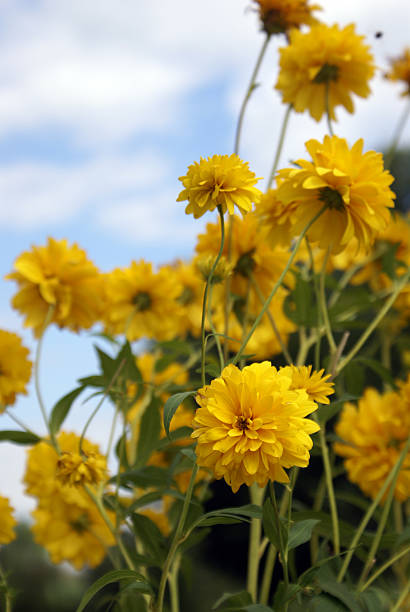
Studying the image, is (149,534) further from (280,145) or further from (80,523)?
(280,145)

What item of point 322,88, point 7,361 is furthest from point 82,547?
point 322,88

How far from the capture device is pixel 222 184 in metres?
0.47

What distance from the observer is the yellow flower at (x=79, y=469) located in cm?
55

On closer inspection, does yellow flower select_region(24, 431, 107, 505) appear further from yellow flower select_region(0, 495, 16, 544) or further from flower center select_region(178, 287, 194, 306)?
flower center select_region(178, 287, 194, 306)

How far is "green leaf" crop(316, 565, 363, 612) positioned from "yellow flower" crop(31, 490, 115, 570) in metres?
0.41

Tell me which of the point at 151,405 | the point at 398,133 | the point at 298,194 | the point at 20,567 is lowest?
the point at 20,567

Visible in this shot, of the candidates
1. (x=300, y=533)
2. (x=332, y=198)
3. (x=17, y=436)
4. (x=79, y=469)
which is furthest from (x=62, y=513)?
(x=332, y=198)

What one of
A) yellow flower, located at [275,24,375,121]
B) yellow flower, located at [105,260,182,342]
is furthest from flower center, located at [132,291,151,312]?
yellow flower, located at [275,24,375,121]

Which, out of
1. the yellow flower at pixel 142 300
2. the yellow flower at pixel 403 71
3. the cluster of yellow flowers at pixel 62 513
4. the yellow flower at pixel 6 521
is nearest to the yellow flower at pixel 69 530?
the cluster of yellow flowers at pixel 62 513

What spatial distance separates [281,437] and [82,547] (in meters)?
0.63

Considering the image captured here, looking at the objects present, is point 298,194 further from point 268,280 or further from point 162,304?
point 162,304

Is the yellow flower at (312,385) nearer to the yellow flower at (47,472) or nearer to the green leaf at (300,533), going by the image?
the green leaf at (300,533)

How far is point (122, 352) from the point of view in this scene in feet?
2.18

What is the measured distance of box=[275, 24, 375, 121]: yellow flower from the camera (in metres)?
0.81
